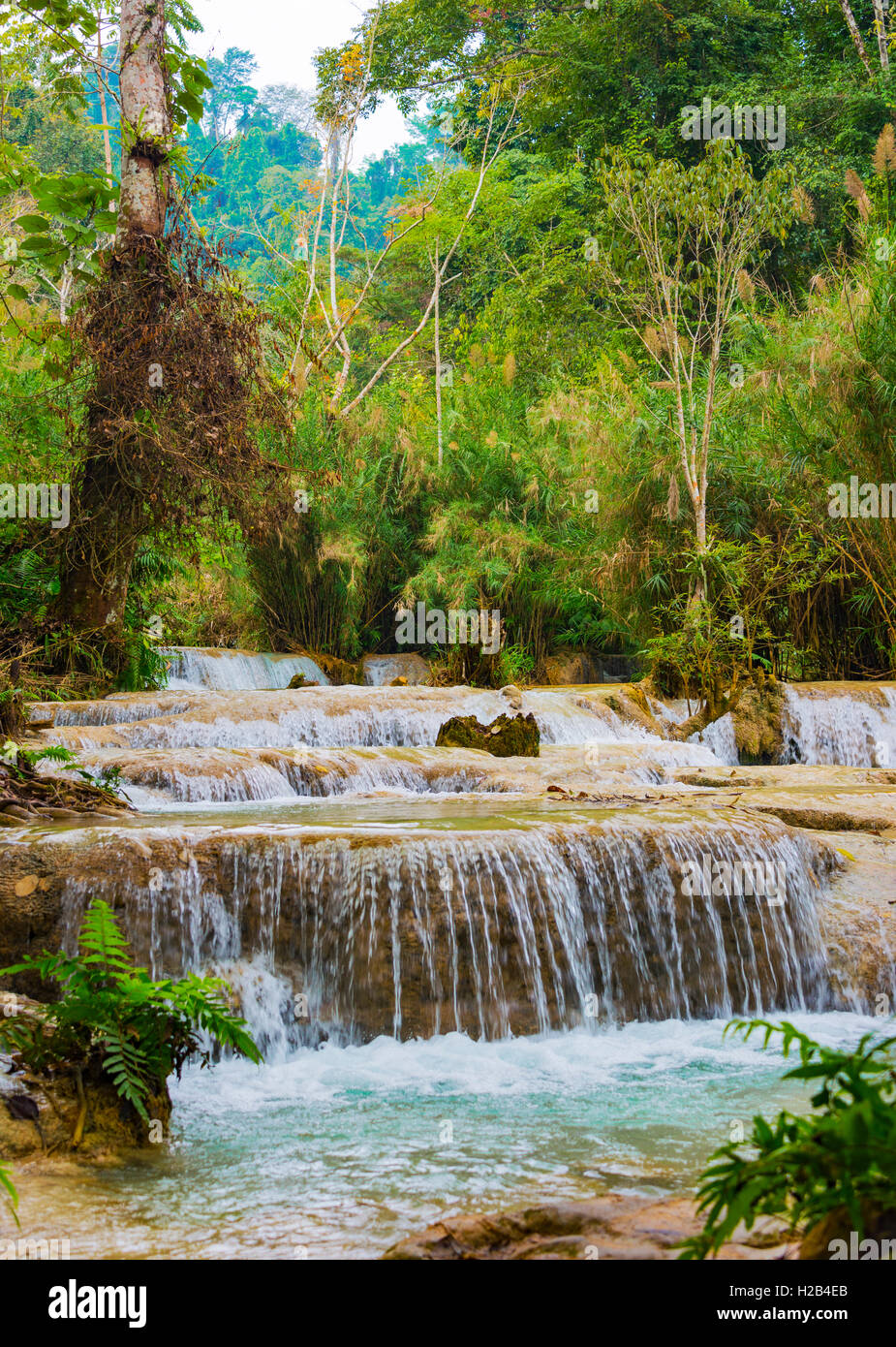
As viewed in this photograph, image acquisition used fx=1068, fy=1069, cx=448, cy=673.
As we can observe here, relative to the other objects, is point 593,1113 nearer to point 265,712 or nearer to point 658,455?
point 265,712

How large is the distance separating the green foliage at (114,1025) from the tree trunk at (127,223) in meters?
5.38

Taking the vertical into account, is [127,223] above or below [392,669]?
above

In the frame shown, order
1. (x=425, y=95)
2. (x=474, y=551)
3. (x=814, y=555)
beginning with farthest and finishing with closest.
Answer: (x=425, y=95)
(x=474, y=551)
(x=814, y=555)

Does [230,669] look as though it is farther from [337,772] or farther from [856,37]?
[856,37]

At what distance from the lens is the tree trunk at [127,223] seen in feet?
24.7

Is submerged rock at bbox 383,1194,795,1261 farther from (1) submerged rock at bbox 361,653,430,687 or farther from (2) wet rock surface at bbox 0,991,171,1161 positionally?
(1) submerged rock at bbox 361,653,430,687

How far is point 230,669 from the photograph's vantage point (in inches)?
465

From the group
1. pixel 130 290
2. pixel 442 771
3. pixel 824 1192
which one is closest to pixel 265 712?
pixel 442 771

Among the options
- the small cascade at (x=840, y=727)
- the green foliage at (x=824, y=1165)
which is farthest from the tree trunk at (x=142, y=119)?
the green foliage at (x=824, y=1165)

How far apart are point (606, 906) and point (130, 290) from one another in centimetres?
568

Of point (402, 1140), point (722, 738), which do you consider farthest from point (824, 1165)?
point (722, 738)

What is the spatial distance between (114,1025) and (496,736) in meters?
5.85

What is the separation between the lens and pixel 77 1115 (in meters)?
2.88
